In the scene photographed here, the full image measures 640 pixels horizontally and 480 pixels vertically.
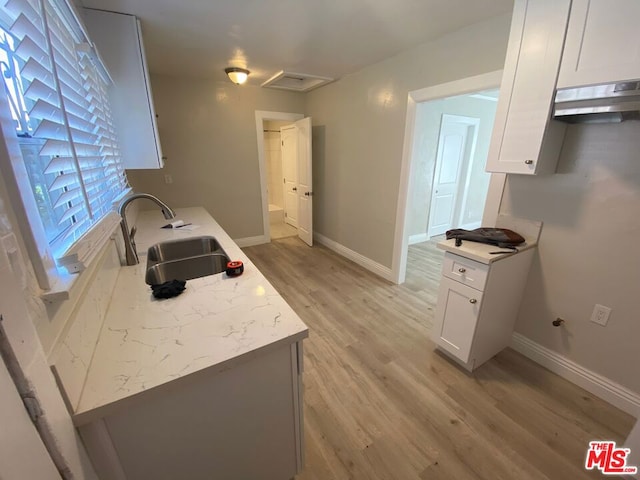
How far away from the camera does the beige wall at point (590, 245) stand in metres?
1.47

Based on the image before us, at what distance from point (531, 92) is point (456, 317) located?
142cm

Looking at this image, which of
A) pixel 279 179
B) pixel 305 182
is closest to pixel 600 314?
pixel 305 182

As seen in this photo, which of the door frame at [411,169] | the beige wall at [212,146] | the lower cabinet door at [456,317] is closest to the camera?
the lower cabinet door at [456,317]

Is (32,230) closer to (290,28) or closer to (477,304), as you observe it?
(477,304)

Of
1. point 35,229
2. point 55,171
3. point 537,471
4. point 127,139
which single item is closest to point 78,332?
point 35,229

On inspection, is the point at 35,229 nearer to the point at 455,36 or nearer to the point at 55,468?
the point at 55,468

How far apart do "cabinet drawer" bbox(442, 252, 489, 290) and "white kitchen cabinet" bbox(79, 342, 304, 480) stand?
125 centimetres

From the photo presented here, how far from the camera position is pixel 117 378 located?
2.42 feet

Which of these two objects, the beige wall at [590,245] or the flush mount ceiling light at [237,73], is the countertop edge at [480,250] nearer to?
the beige wall at [590,245]

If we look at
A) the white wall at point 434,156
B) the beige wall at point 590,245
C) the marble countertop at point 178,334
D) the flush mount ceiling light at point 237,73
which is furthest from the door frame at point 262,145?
the beige wall at point 590,245

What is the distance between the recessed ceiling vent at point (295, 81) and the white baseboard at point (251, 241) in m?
2.27

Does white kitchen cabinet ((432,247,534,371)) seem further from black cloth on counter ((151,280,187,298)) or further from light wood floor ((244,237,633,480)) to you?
black cloth on counter ((151,280,187,298))

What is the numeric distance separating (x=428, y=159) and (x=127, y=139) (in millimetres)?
3856

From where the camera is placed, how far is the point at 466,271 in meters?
1.70
